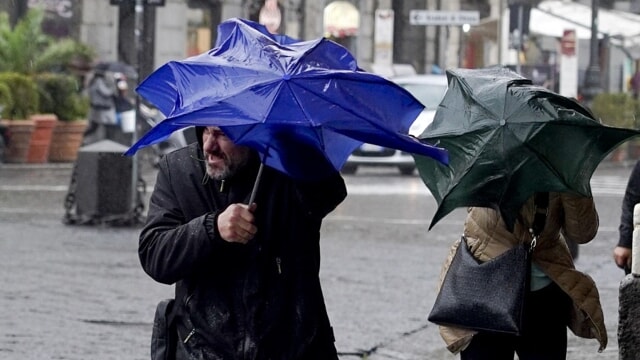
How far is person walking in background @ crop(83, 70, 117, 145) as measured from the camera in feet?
94.6

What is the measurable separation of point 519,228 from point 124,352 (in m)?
3.81

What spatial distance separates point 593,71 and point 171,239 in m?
33.5

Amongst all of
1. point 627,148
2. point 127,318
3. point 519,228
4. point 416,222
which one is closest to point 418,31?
point 627,148

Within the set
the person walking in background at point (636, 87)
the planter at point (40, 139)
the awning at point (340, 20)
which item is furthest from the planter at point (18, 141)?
the awning at point (340, 20)

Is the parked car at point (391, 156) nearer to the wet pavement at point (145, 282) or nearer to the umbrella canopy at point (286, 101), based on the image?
the wet pavement at point (145, 282)

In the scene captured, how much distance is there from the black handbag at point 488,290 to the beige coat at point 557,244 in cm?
4

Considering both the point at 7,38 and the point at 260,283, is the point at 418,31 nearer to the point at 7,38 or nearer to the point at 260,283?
the point at 7,38

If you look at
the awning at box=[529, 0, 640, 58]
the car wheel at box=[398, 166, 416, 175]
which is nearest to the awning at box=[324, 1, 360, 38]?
the awning at box=[529, 0, 640, 58]

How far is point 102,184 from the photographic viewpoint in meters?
17.1

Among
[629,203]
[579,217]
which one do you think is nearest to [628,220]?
[629,203]

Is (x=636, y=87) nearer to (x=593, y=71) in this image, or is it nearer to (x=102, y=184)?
(x=593, y=71)

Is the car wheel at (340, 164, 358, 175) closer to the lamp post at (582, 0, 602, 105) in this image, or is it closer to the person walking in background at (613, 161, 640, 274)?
the lamp post at (582, 0, 602, 105)

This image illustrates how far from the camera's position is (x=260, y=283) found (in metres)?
4.75

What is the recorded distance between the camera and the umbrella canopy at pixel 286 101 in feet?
14.5
